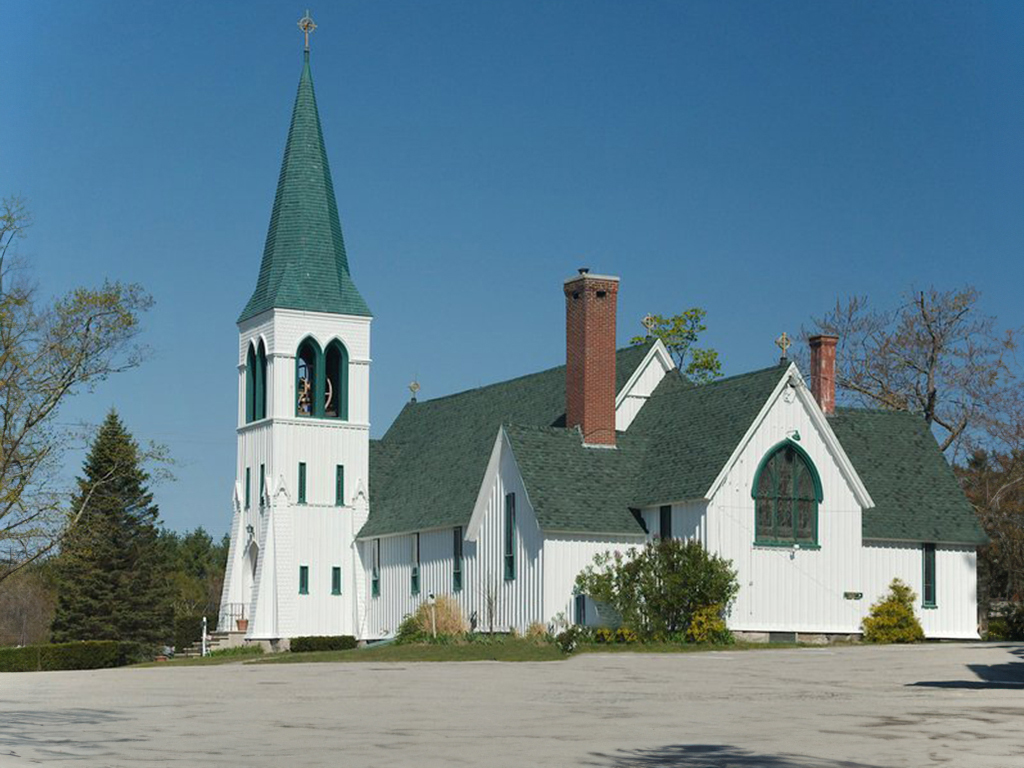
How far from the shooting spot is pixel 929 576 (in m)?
50.1

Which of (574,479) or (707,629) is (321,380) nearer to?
(574,479)

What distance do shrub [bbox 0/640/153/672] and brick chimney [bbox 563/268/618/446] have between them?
15042 mm

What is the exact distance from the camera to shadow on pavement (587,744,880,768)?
15555 millimetres

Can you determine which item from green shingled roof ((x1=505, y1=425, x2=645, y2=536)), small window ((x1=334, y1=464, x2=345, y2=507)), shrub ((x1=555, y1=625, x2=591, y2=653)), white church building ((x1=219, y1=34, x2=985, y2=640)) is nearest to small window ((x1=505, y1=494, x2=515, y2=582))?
white church building ((x1=219, y1=34, x2=985, y2=640))

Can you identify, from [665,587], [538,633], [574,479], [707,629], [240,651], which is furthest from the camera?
[240,651]

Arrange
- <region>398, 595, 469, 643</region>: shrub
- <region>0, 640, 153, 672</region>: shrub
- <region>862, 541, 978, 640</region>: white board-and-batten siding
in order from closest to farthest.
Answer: <region>0, 640, 153, 672</region>: shrub < <region>398, 595, 469, 643</region>: shrub < <region>862, 541, 978, 640</region>: white board-and-batten siding

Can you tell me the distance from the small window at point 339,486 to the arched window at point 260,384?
11.1ft

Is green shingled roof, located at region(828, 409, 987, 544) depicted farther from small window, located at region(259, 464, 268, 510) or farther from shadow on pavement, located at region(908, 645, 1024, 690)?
small window, located at region(259, 464, 268, 510)

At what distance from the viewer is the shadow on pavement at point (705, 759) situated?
1555 cm

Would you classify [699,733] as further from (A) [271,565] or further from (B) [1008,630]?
(A) [271,565]

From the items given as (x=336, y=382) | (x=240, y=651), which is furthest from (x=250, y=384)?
(x=240, y=651)

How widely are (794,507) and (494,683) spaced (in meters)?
19.9

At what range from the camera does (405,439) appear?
6494 cm

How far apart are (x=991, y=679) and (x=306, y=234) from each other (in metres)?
38.0
